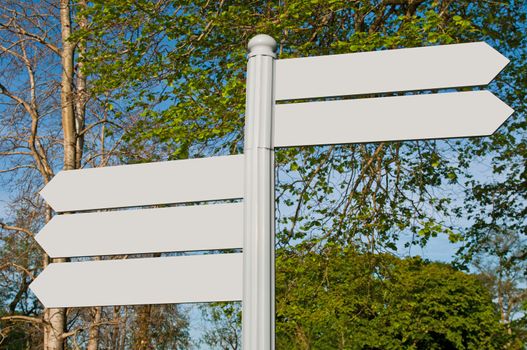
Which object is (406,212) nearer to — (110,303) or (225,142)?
(225,142)

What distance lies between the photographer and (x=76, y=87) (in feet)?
41.2

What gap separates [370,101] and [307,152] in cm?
714

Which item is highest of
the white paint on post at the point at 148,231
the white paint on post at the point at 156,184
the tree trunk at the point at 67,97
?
the tree trunk at the point at 67,97

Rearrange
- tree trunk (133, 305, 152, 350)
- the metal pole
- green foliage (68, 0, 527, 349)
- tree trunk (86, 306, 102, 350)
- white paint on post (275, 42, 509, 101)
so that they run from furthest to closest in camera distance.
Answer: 1. tree trunk (133, 305, 152, 350)
2. tree trunk (86, 306, 102, 350)
3. green foliage (68, 0, 527, 349)
4. white paint on post (275, 42, 509, 101)
5. the metal pole

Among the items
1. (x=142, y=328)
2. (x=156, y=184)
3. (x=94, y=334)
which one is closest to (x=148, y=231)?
(x=156, y=184)

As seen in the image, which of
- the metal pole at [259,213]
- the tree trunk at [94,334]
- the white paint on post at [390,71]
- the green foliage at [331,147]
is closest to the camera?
the metal pole at [259,213]

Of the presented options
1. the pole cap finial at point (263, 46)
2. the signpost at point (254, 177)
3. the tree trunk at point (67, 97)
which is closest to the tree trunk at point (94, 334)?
the tree trunk at point (67, 97)

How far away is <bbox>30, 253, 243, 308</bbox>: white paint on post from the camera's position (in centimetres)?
184

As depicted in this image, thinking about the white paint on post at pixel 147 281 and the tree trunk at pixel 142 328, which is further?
the tree trunk at pixel 142 328

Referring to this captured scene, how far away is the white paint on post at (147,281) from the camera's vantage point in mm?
1841

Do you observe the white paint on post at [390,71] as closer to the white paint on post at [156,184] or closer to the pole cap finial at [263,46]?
the pole cap finial at [263,46]

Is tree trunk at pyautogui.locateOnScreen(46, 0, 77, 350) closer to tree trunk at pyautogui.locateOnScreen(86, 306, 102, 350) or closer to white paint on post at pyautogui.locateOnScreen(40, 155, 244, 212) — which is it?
tree trunk at pyautogui.locateOnScreen(86, 306, 102, 350)

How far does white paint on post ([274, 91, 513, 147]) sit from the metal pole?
6cm

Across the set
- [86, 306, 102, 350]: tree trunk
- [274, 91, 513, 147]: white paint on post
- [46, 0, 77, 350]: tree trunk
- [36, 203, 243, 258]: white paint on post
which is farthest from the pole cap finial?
[86, 306, 102, 350]: tree trunk
